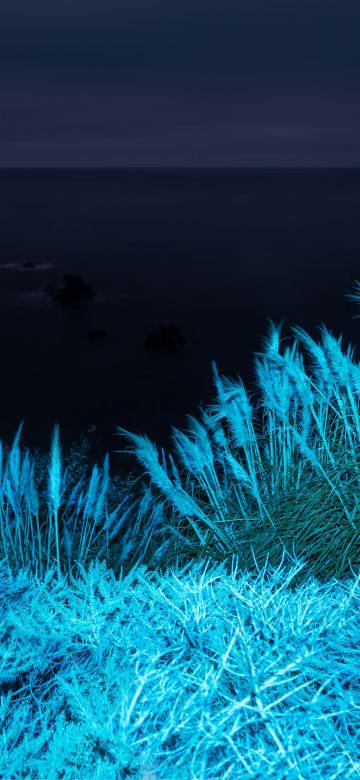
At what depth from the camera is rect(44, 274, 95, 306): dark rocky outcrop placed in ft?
103

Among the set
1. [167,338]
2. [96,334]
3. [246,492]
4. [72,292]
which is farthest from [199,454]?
[72,292]

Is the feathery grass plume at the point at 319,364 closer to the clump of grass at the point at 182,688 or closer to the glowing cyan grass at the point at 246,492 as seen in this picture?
the glowing cyan grass at the point at 246,492

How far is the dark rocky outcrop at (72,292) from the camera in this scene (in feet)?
103

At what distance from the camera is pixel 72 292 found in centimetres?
3141

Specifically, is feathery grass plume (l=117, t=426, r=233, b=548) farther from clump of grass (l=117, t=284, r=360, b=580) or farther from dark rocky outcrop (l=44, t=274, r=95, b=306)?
dark rocky outcrop (l=44, t=274, r=95, b=306)

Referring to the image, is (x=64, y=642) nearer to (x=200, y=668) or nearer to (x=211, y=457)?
(x=200, y=668)

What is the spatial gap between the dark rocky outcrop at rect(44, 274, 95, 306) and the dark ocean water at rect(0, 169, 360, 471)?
0.48m

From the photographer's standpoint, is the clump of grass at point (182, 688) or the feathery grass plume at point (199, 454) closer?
the clump of grass at point (182, 688)

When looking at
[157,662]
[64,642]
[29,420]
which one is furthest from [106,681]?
[29,420]

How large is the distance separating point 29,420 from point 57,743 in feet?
64.7

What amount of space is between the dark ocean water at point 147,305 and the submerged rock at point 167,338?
514 mm

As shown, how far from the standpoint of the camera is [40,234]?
4897cm

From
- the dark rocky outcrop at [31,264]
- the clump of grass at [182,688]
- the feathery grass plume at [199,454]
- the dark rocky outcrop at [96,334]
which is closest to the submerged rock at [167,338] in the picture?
the dark rocky outcrop at [96,334]

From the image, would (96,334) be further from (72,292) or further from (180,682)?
(180,682)
